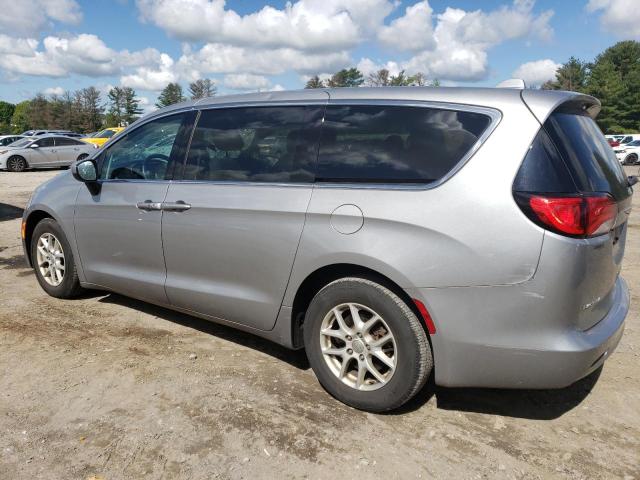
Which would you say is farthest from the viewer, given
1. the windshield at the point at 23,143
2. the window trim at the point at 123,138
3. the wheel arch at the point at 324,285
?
the windshield at the point at 23,143

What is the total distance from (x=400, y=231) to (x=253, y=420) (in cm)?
Answer: 133

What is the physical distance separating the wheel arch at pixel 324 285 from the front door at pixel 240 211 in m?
0.12

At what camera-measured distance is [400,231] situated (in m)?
2.81

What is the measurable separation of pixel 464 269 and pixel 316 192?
98 cm

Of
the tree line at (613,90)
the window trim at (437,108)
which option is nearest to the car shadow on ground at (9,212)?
the window trim at (437,108)

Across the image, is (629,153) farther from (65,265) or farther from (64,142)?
(65,265)

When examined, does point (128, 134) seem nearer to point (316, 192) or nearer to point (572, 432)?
point (316, 192)

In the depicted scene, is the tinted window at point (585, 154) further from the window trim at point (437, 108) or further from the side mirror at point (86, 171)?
the side mirror at point (86, 171)

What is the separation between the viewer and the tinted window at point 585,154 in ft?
8.70

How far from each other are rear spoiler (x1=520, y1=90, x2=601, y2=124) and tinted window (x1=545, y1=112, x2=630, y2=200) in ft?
0.12

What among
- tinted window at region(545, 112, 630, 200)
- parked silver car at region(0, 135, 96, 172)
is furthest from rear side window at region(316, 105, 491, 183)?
parked silver car at region(0, 135, 96, 172)

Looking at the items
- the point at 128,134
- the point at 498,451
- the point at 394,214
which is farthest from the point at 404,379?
the point at 128,134

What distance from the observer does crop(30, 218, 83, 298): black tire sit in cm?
480

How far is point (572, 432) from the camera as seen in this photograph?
2945 millimetres
